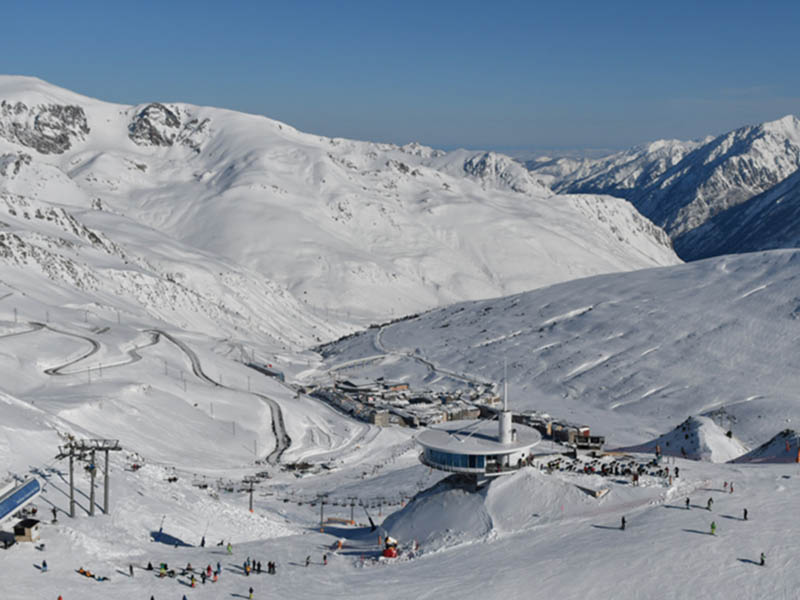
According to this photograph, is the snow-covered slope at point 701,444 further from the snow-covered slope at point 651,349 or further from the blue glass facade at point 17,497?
the blue glass facade at point 17,497

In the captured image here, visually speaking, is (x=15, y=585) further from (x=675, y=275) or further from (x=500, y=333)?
(x=675, y=275)

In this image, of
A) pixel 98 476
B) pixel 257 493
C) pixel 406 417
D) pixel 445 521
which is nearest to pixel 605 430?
pixel 406 417

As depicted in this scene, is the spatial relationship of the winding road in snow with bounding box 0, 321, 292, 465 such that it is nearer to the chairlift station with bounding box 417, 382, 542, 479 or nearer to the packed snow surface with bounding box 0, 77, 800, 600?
the packed snow surface with bounding box 0, 77, 800, 600

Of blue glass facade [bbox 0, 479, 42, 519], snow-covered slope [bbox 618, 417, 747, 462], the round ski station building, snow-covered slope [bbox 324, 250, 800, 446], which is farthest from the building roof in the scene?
snow-covered slope [bbox 324, 250, 800, 446]

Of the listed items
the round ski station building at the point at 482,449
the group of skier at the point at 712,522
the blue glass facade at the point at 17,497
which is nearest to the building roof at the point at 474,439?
the round ski station building at the point at 482,449

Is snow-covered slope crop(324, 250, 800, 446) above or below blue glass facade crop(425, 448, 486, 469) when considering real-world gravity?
above

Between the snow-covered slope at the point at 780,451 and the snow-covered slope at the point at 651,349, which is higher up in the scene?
the snow-covered slope at the point at 651,349

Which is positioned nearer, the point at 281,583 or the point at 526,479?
the point at 281,583
